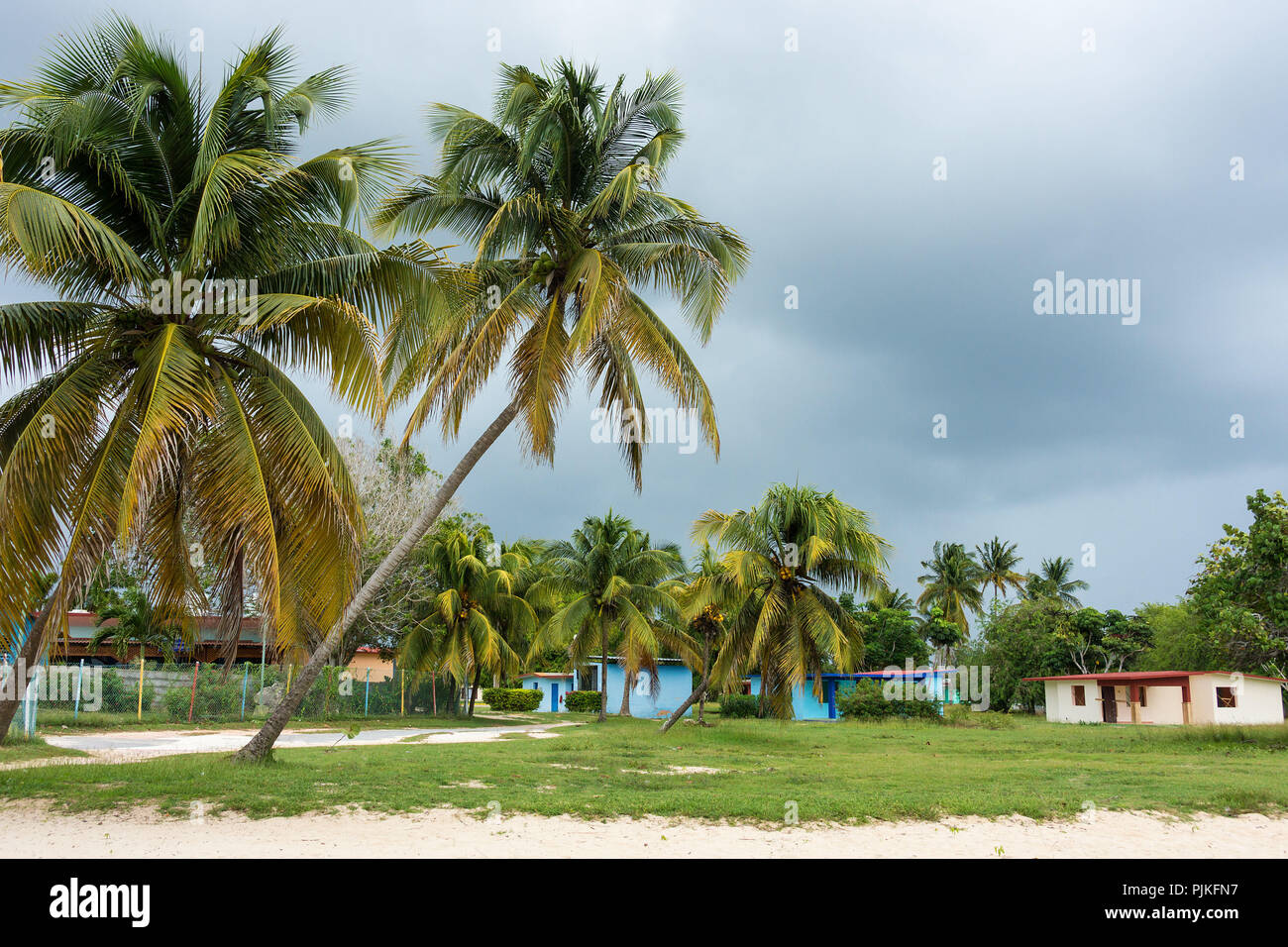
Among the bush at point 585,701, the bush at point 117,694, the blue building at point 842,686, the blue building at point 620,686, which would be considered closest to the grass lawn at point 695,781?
the bush at point 117,694

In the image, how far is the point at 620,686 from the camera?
152ft

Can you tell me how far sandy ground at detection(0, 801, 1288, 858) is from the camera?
24.6 feet

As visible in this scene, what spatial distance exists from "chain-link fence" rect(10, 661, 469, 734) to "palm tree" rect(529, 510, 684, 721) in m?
5.91

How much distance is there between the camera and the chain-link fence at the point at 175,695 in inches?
906

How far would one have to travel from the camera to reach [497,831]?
8.49 meters

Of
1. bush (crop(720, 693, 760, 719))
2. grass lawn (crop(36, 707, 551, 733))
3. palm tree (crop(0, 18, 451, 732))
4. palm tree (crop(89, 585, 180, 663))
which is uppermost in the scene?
palm tree (crop(0, 18, 451, 732))

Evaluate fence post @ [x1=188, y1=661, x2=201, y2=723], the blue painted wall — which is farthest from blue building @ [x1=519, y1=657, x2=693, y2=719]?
fence post @ [x1=188, y1=661, x2=201, y2=723]

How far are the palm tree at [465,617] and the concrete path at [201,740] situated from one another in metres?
3.77

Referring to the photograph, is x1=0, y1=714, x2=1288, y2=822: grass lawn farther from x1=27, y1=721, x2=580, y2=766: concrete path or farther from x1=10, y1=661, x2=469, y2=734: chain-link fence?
x1=10, y1=661, x2=469, y2=734: chain-link fence

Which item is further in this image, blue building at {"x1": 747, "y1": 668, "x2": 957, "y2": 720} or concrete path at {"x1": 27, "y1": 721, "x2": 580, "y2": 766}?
blue building at {"x1": 747, "y1": 668, "x2": 957, "y2": 720}

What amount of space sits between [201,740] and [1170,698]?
34.2 m

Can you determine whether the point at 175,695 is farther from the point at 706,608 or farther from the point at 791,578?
the point at 791,578

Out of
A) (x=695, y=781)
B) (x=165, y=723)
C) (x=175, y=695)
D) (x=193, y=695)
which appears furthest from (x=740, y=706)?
(x=695, y=781)

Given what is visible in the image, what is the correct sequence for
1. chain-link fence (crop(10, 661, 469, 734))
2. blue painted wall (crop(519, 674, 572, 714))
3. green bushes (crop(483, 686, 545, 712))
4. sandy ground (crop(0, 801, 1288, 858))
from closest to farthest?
sandy ground (crop(0, 801, 1288, 858)), chain-link fence (crop(10, 661, 469, 734)), green bushes (crop(483, 686, 545, 712)), blue painted wall (crop(519, 674, 572, 714))
